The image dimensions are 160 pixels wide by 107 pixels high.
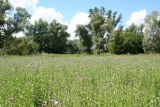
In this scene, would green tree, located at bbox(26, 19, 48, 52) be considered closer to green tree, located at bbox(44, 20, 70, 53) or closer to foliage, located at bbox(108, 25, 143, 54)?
green tree, located at bbox(44, 20, 70, 53)

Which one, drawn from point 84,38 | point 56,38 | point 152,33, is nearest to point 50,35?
point 56,38

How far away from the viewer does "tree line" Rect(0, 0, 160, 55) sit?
205 feet

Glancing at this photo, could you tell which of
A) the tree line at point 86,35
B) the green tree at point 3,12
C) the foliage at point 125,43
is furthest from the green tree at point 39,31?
the green tree at point 3,12

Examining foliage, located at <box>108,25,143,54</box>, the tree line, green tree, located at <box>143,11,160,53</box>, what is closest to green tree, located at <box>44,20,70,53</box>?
the tree line

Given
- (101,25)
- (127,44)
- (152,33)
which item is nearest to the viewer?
(152,33)

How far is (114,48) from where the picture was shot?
Answer: 70000mm

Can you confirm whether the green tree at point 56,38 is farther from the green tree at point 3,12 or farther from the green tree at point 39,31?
the green tree at point 3,12

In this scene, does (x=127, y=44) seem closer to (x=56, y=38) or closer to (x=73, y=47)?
(x=73, y=47)

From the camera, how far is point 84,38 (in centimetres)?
8625

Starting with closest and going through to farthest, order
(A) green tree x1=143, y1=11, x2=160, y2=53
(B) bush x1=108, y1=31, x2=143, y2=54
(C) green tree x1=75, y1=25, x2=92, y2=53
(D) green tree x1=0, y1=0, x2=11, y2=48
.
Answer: (D) green tree x1=0, y1=0, x2=11, y2=48 → (A) green tree x1=143, y1=11, x2=160, y2=53 → (B) bush x1=108, y1=31, x2=143, y2=54 → (C) green tree x1=75, y1=25, x2=92, y2=53

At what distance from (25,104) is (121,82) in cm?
382

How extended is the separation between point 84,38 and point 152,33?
69.8 ft

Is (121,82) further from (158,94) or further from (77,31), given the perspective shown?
(77,31)

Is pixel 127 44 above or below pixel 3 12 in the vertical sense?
below
